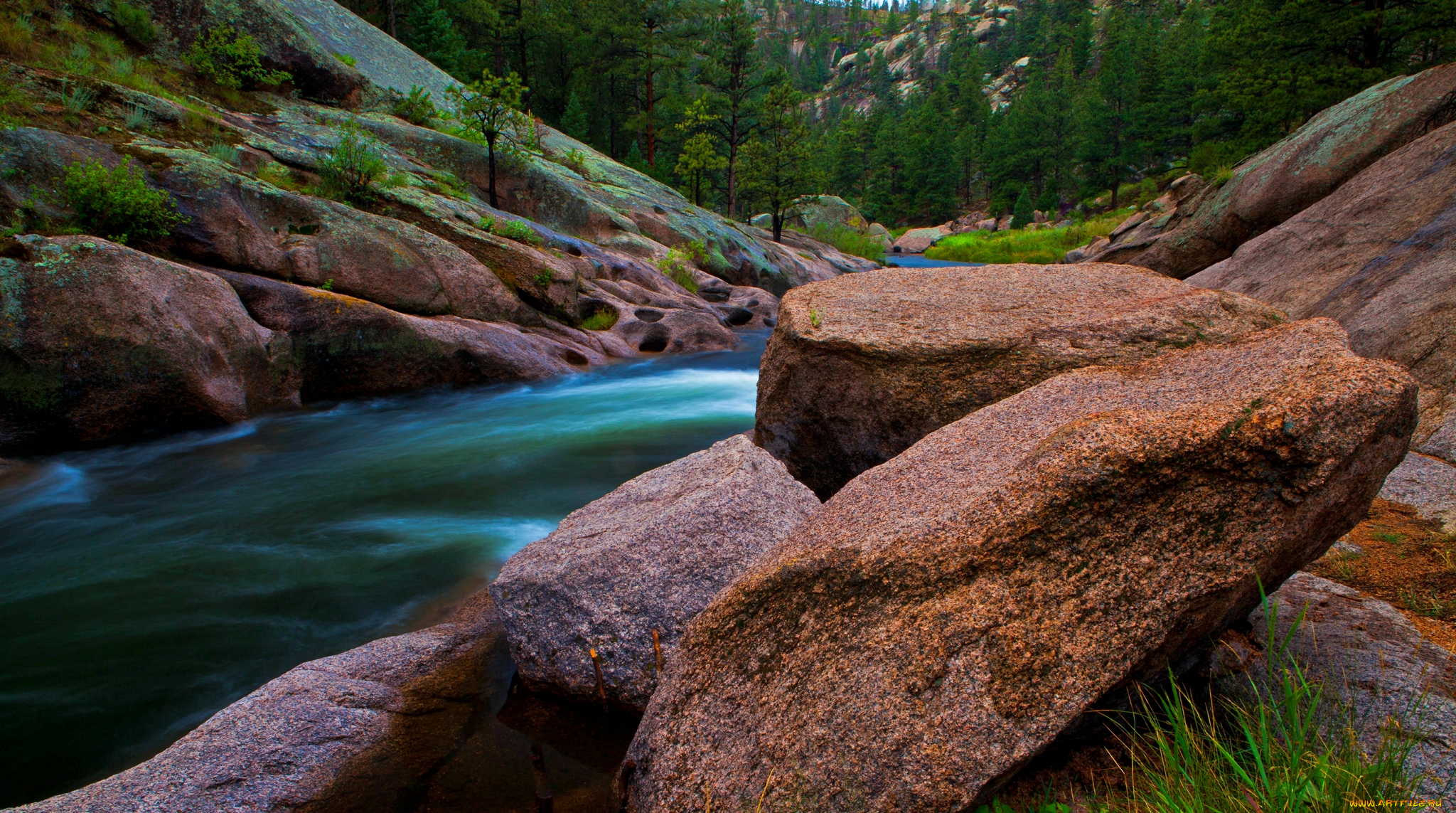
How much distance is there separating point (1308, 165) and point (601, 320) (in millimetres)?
12614

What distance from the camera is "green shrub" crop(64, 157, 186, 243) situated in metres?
8.58

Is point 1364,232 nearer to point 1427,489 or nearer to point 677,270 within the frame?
point 1427,489

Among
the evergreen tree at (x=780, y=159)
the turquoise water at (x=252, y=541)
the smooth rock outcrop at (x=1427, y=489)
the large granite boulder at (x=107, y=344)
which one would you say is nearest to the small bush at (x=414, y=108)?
the turquoise water at (x=252, y=541)

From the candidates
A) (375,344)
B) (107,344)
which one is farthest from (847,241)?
(107,344)

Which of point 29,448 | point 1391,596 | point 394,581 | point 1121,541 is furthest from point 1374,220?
point 29,448

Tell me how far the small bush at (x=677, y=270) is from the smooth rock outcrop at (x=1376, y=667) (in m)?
17.5

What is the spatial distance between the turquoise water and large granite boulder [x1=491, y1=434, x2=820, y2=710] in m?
1.73

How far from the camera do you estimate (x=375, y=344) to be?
34.1 feet

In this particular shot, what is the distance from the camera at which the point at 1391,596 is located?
3.09 metres

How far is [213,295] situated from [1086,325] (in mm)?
9696

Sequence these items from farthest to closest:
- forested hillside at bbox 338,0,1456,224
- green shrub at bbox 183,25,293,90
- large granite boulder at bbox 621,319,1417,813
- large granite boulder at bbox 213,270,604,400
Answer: forested hillside at bbox 338,0,1456,224
green shrub at bbox 183,25,293,90
large granite boulder at bbox 213,270,604,400
large granite boulder at bbox 621,319,1417,813

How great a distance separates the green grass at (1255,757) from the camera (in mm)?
1663

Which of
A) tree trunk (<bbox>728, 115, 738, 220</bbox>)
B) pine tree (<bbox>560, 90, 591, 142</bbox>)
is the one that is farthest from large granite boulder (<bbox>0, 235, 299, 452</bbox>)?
pine tree (<bbox>560, 90, 591, 142</bbox>)

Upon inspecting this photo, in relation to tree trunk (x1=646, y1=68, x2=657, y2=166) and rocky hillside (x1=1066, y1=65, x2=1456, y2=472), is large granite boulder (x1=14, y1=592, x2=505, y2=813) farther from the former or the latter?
tree trunk (x1=646, y1=68, x2=657, y2=166)
